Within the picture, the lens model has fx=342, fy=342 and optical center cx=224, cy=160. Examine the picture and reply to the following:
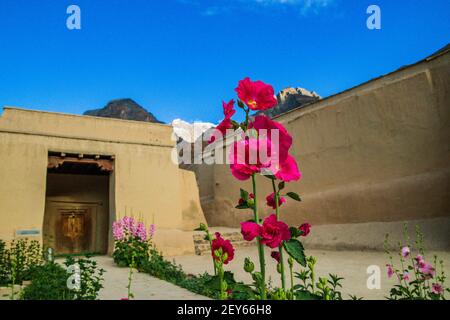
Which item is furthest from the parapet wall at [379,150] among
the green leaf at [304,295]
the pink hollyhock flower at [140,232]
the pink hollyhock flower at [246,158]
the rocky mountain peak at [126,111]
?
Answer: the rocky mountain peak at [126,111]

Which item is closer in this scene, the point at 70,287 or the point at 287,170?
the point at 287,170

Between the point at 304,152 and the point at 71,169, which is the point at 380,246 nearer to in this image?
the point at 304,152

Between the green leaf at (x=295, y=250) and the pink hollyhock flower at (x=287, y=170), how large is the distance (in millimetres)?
276

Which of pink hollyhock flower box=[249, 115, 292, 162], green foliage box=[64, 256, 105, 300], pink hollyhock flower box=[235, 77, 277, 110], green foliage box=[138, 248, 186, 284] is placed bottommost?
green foliage box=[138, 248, 186, 284]

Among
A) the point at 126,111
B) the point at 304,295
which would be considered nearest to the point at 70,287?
the point at 304,295

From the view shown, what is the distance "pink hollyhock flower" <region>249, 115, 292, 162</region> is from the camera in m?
1.15

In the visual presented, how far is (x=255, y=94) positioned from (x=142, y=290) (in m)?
4.62

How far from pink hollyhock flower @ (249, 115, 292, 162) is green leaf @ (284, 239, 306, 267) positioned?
1.14ft

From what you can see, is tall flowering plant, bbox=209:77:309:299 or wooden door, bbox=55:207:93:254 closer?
tall flowering plant, bbox=209:77:309:299

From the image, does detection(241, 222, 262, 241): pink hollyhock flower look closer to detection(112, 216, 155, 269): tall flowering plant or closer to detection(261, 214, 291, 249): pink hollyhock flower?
detection(261, 214, 291, 249): pink hollyhock flower

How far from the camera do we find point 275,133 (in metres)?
1.17

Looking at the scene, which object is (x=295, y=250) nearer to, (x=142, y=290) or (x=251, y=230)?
(x=251, y=230)

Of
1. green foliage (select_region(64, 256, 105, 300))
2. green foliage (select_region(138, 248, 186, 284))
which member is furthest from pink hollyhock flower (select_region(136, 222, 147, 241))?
green foliage (select_region(64, 256, 105, 300))

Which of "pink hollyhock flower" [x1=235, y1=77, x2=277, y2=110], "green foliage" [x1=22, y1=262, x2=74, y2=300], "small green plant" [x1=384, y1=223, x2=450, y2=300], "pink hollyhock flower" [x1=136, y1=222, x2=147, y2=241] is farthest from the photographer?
"pink hollyhock flower" [x1=136, y1=222, x2=147, y2=241]
